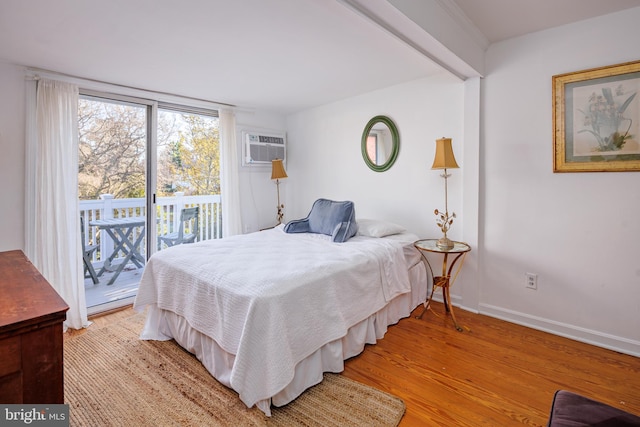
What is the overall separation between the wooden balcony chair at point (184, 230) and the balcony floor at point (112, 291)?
1.71 ft

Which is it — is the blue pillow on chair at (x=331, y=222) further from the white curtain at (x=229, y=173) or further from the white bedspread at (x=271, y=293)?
the white curtain at (x=229, y=173)

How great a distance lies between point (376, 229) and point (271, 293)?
161cm

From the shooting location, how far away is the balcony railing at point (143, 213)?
3621 mm

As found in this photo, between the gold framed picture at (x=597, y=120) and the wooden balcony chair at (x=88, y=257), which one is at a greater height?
the gold framed picture at (x=597, y=120)

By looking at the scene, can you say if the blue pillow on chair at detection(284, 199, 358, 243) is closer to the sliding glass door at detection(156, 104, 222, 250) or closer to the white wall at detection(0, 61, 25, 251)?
the sliding glass door at detection(156, 104, 222, 250)

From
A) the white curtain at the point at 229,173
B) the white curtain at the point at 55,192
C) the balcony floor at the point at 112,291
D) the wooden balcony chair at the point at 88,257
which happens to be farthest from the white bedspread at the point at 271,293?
the wooden balcony chair at the point at 88,257

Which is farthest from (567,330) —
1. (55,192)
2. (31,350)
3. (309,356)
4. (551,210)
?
(55,192)

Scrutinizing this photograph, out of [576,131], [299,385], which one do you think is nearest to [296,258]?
[299,385]

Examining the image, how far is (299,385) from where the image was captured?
70.8 inches

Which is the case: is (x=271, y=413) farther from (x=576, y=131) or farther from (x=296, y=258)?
(x=576, y=131)

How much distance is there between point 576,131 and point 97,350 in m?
3.99

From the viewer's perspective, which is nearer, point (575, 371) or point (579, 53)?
point (575, 371)

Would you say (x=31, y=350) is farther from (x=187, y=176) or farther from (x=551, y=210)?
(x=187, y=176)

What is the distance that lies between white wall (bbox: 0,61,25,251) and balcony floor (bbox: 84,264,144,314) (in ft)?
2.95
